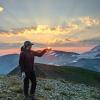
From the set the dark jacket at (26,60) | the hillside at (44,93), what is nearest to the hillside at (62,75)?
the hillside at (44,93)

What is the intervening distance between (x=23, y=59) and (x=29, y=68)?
0.94m

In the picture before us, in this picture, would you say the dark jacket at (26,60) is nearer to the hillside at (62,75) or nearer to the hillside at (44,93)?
the hillside at (44,93)

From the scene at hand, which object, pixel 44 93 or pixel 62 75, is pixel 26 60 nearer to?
pixel 44 93

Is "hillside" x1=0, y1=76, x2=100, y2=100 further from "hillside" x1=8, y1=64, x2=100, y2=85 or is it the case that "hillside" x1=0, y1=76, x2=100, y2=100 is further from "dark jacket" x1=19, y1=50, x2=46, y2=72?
"hillside" x1=8, y1=64, x2=100, y2=85

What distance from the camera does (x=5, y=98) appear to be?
32438 mm

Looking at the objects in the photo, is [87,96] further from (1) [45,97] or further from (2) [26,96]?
(2) [26,96]

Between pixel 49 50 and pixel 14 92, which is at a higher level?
pixel 49 50

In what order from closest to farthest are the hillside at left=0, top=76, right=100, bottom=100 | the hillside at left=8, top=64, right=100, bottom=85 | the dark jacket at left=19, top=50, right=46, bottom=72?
1. the dark jacket at left=19, top=50, right=46, bottom=72
2. the hillside at left=0, top=76, right=100, bottom=100
3. the hillside at left=8, top=64, right=100, bottom=85

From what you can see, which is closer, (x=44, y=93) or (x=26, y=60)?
(x=26, y=60)

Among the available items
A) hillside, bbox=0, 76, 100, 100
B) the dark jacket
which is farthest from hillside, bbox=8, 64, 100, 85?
the dark jacket

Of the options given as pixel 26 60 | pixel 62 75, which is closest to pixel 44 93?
pixel 26 60

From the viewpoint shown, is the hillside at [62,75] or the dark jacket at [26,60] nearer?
the dark jacket at [26,60]

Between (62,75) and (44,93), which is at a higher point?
(44,93)

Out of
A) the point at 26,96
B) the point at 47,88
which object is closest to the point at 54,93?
the point at 47,88
